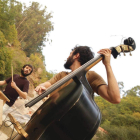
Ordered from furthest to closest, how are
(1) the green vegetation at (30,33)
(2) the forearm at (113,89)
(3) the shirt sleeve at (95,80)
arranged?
(1) the green vegetation at (30,33), (3) the shirt sleeve at (95,80), (2) the forearm at (113,89)

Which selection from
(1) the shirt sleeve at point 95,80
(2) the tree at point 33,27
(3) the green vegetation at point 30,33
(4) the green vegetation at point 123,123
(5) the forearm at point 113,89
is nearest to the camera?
(5) the forearm at point 113,89

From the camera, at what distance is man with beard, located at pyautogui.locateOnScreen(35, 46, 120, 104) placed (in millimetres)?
1250

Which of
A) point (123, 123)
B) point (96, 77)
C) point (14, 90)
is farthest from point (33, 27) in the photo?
point (96, 77)

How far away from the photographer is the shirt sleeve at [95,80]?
56.2 inches

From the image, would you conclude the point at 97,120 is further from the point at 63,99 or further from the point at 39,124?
the point at 39,124

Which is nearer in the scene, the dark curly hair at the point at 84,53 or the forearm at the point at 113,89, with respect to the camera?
the forearm at the point at 113,89

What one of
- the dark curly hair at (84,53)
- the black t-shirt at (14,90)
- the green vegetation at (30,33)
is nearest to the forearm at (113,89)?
the dark curly hair at (84,53)

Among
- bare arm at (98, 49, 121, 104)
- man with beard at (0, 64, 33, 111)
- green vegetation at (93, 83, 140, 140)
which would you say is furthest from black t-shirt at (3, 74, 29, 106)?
green vegetation at (93, 83, 140, 140)

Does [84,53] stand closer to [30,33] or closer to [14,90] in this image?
[14,90]

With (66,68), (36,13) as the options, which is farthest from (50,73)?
(66,68)

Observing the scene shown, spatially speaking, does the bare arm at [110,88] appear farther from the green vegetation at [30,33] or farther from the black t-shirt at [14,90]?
the green vegetation at [30,33]

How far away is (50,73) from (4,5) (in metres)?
12.5

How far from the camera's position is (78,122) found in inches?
38.9

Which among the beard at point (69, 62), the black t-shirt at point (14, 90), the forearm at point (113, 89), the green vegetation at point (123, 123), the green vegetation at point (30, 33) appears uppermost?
the green vegetation at point (30, 33)
